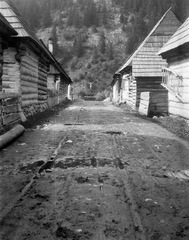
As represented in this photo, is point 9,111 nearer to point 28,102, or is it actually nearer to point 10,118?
point 10,118

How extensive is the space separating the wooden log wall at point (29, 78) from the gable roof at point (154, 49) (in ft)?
Answer: 21.3

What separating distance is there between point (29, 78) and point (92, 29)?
82964mm

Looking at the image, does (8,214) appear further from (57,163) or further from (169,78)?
(169,78)

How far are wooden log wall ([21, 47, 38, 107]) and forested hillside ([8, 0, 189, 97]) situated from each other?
46.4 m

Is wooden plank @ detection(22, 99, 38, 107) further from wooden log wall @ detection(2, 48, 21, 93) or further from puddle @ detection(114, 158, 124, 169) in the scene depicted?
puddle @ detection(114, 158, 124, 169)

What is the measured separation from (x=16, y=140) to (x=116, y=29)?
3639 inches

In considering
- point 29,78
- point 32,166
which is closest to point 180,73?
point 29,78

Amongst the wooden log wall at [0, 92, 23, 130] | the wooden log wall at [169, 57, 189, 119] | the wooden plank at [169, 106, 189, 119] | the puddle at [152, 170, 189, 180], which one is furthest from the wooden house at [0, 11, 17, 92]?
the wooden plank at [169, 106, 189, 119]

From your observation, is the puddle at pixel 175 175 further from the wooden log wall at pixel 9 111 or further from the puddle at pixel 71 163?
the wooden log wall at pixel 9 111

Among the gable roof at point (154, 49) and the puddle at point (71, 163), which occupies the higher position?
the gable roof at point (154, 49)

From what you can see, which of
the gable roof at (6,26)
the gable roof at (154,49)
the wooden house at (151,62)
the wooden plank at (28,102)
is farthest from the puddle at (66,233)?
the gable roof at (154,49)

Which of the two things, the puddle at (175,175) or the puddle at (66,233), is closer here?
the puddle at (66,233)

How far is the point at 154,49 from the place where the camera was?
17.9 meters

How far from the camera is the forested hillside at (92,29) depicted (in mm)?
71250
